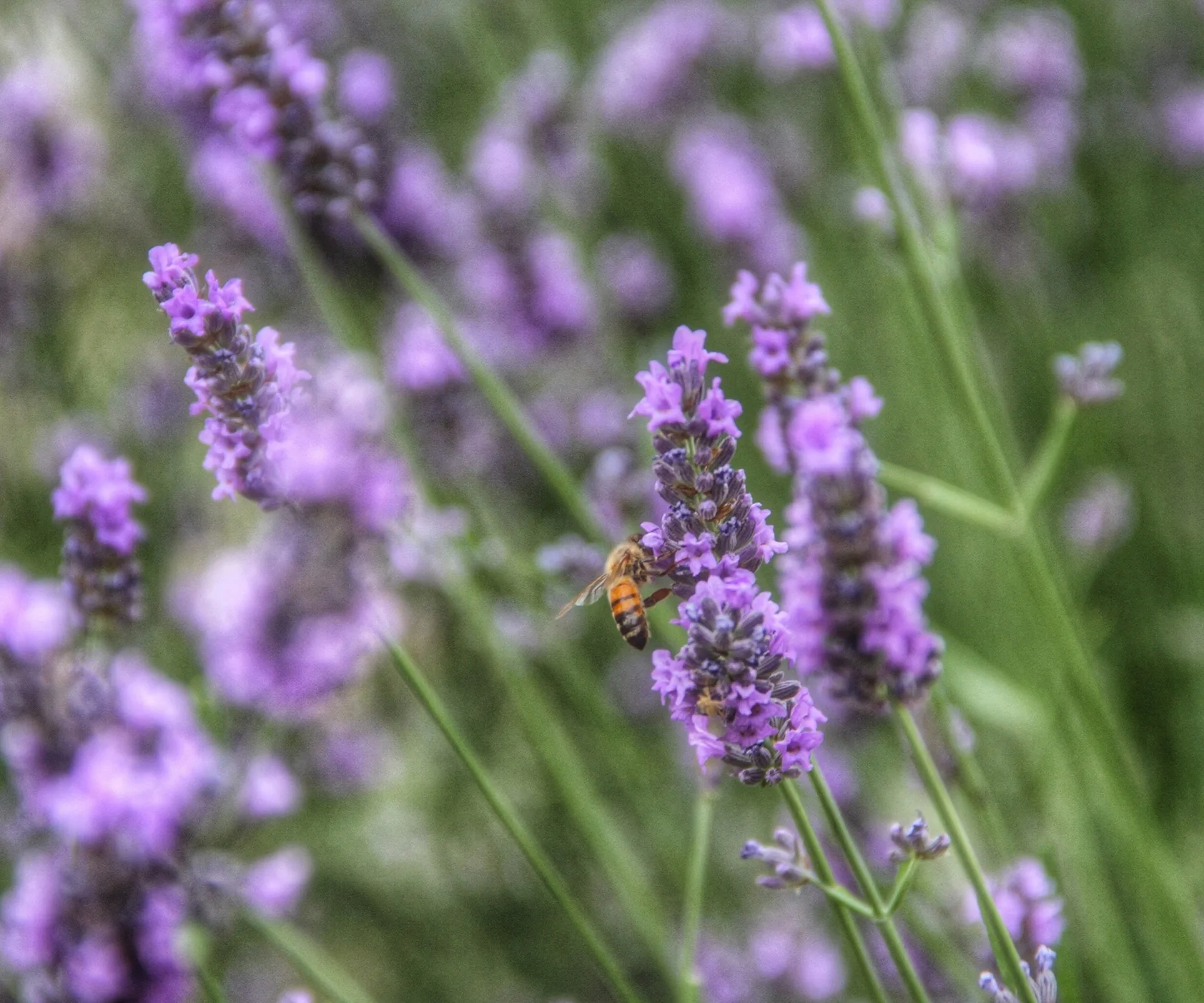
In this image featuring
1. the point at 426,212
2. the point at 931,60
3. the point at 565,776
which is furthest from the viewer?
the point at 931,60

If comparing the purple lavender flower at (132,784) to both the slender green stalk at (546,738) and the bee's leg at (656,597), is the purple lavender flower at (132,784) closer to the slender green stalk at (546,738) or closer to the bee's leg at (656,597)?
the slender green stalk at (546,738)

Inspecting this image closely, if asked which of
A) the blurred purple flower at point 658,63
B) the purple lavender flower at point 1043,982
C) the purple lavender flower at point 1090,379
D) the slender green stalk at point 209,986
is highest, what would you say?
the blurred purple flower at point 658,63

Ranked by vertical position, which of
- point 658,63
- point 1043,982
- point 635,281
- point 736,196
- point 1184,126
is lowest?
point 1043,982

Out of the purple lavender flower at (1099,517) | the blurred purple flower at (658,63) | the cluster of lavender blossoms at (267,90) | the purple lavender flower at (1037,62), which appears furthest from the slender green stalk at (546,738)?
the purple lavender flower at (1037,62)

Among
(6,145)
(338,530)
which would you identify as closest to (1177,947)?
(338,530)

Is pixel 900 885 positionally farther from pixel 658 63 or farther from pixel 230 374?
pixel 658 63

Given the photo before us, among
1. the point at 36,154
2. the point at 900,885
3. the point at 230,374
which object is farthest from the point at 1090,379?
the point at 36,154
